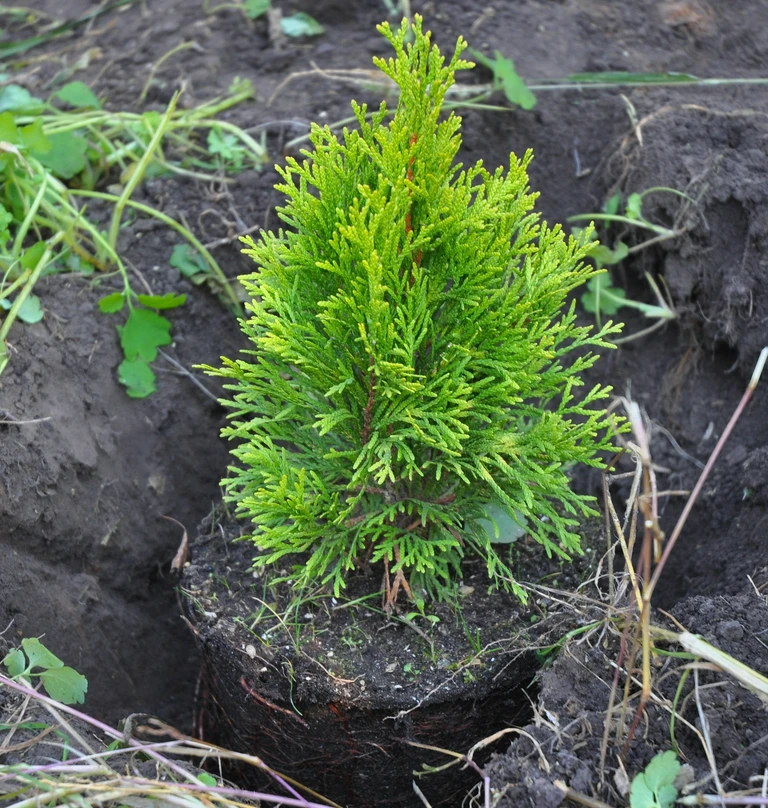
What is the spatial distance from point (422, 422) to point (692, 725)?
98 centimetres

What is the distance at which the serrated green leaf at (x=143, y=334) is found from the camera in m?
3.28

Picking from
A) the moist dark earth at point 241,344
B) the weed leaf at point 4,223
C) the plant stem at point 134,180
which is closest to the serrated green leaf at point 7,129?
the weed leaf at point 4,223

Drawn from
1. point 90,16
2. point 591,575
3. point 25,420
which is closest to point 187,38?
point 90,16

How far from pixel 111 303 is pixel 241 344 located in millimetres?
625

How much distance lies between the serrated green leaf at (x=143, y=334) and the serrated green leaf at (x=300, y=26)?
72.9 inches

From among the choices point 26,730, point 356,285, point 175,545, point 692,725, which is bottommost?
point 175,545

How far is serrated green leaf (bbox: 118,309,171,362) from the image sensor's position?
3.28m

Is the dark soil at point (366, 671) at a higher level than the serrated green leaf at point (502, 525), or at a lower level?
lower

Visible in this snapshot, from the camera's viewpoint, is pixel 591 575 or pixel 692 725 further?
pixel 591 575

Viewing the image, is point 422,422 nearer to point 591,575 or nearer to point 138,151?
point 591,575

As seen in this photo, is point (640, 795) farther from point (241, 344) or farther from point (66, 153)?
point (66, 153)

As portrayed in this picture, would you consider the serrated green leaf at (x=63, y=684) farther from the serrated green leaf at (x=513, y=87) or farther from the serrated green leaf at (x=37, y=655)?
the serrated green leaf at (x=513, y=87)

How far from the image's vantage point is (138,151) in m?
3.74

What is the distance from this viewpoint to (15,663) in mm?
2330
